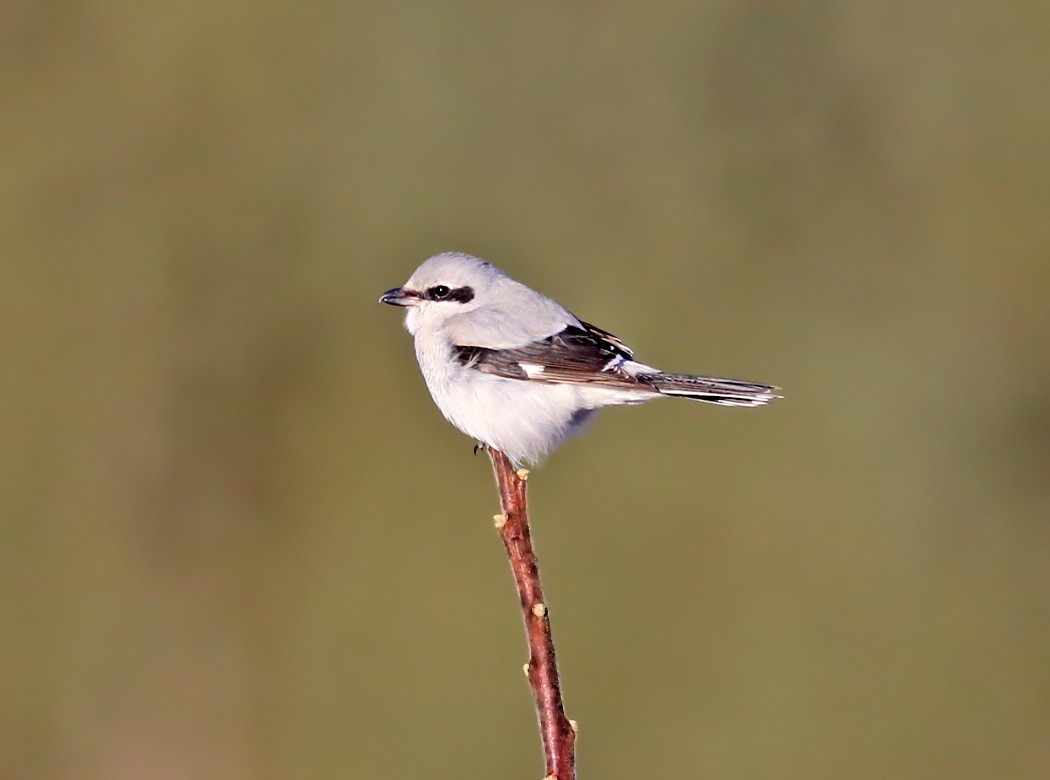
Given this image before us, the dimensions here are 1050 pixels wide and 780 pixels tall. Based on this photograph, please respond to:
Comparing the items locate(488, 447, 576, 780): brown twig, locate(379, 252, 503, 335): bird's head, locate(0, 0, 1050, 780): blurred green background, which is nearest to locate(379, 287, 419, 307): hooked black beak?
locate(379, 252, 503, 335): bird's head

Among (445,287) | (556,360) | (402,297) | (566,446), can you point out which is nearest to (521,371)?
(556,360)

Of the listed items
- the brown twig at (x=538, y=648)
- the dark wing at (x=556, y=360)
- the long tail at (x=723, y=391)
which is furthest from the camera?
the dark wing at (x=556, y=360)

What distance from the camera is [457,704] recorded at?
548 centimetres

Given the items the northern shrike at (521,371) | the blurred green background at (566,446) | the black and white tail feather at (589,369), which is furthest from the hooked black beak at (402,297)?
the blurred green background at (566,446)

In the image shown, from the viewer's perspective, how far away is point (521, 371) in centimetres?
302

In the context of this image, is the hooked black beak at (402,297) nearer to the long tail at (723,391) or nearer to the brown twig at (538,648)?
the long tail at (723,391)

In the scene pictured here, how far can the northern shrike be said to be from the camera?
2988 mm

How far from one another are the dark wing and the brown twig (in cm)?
79

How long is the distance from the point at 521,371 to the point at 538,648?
4.23 feet

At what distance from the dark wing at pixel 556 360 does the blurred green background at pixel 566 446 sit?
2714 millimetres

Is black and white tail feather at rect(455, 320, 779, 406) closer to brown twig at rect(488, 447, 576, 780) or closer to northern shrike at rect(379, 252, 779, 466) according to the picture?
northern shrike at rect(379, 252, 779, 466)

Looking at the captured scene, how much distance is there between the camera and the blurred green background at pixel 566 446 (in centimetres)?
545

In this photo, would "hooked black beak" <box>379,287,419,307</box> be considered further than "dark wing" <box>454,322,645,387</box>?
Yes

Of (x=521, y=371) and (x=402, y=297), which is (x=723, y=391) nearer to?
(x=521, y=371)
